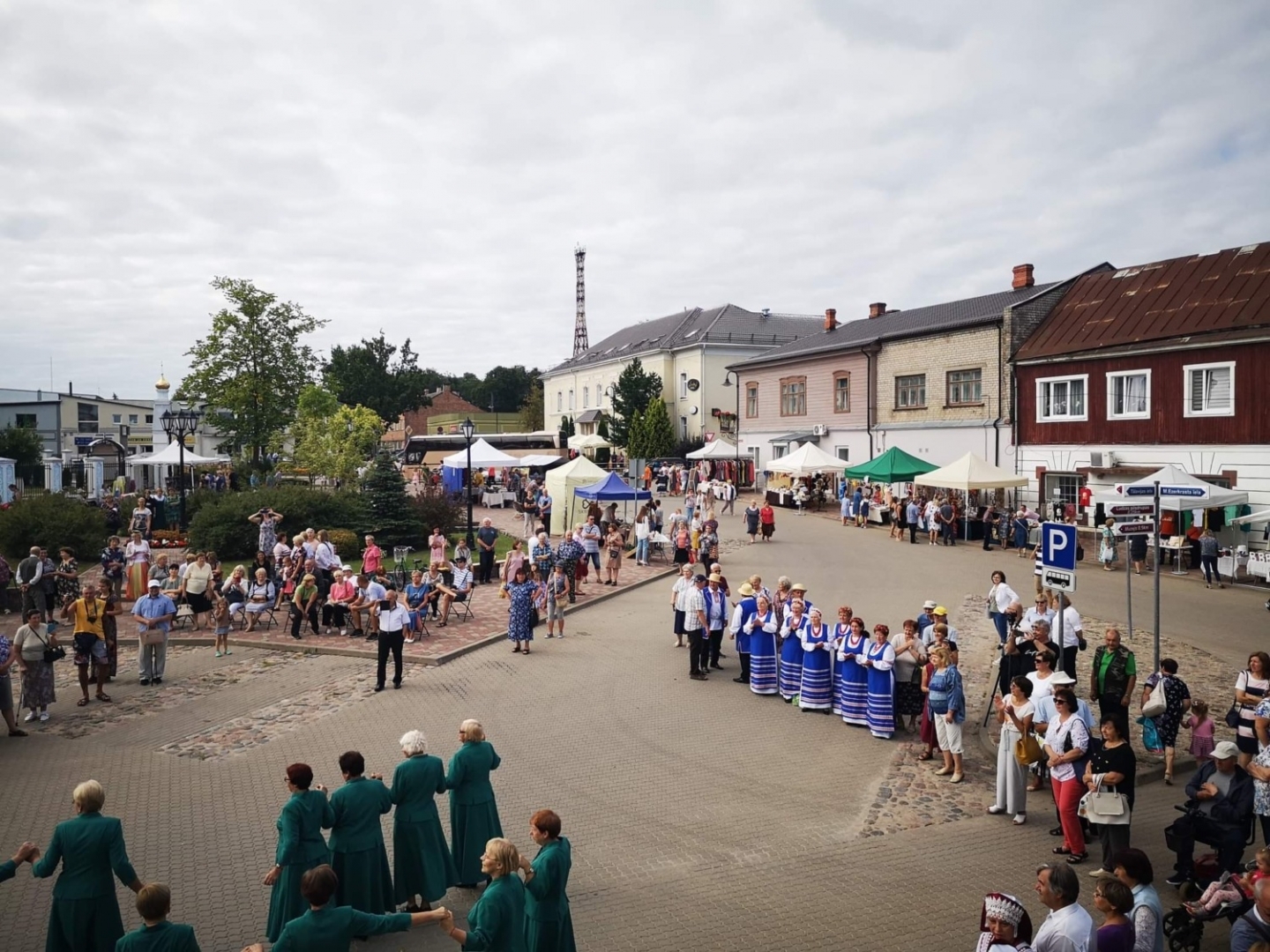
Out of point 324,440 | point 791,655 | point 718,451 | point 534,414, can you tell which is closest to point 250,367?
point 324,440

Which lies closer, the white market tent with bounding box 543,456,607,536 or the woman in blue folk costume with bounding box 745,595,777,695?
the woman in blue folk costume with bounding box 745,595,777,695

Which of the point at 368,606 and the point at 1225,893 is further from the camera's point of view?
the point at 368,606

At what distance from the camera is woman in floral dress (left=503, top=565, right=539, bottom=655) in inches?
576

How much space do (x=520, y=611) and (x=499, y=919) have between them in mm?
9766

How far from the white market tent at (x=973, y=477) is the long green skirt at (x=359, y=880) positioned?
879 inches

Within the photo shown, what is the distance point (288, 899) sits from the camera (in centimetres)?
596

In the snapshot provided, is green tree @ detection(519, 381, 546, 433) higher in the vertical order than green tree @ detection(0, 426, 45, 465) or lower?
higher

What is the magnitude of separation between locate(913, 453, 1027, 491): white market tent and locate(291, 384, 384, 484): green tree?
2445 cm

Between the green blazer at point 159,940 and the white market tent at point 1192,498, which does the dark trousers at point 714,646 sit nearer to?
the white market tent at point 1192,498

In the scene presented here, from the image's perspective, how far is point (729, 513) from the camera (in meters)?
36.0

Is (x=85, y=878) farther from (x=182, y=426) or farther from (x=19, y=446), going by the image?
(x=19, y=446)

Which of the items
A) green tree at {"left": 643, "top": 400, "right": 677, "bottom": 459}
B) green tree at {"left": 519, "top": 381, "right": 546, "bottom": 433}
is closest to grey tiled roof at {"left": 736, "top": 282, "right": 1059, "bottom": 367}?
green tree at {"left": 643, "top": 400, "right": 677, "bottom": 459}

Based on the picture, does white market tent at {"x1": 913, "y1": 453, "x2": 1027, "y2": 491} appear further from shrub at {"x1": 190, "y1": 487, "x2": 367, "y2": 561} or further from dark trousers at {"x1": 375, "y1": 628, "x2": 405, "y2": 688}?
dark trousers at {"x1": 375, "y1": 628, "x2": 405, "y2": 688}

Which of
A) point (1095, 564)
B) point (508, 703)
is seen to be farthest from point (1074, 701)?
point (1095, 564)
